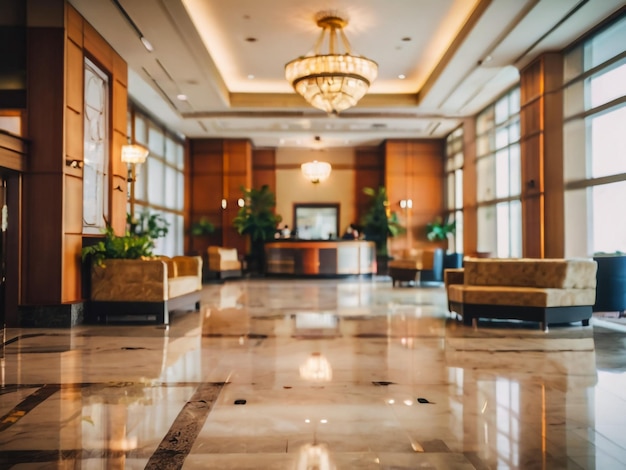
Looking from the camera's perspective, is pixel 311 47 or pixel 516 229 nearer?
pixel 311 47

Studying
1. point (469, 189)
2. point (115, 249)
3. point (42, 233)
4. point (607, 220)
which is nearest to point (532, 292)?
point (607, 220)

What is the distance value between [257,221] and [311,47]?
22.7 feet

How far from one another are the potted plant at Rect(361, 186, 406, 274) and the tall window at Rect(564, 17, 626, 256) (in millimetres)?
7563

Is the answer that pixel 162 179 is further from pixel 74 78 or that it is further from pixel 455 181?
pixel 455 181

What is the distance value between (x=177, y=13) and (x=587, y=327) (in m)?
6.51

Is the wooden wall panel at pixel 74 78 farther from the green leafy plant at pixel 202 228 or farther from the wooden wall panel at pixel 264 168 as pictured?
the wooden wall panel at pixel 264 168

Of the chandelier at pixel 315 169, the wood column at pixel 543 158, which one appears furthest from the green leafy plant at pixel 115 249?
the chandelier at pixel 315 169

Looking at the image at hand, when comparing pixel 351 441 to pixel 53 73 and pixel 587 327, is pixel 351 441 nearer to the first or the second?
pixel 587 327

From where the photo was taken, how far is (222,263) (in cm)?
1385

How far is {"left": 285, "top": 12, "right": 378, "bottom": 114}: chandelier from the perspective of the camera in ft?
26.4

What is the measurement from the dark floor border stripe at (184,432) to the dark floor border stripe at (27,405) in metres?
0.84

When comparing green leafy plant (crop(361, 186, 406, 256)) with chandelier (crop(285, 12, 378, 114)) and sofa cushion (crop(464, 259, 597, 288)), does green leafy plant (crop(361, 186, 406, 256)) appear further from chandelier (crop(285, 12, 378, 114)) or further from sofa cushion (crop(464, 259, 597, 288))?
sofa cushion (crop(464, 259, 597, 288))

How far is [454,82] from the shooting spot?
35.1ft

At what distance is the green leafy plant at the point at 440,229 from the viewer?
49.7 feet
